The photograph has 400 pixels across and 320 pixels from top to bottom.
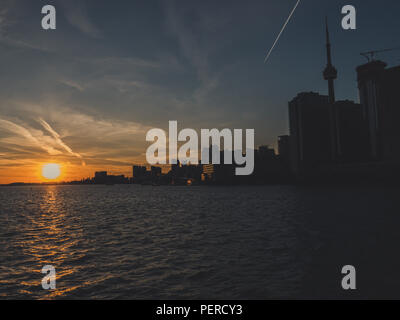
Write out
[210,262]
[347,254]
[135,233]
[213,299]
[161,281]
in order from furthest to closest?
[135,233] < [347,254] < [210,262] < [161,281] < [213,299]

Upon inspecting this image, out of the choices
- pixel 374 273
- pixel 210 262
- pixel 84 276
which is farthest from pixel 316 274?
pixel 84 276

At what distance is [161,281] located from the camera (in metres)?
20.2

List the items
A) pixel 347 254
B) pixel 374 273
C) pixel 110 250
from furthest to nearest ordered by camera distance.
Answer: pixel 110 250 < pixel 347 254 < pixel 374 273

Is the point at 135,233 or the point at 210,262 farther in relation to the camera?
the point at 135,233

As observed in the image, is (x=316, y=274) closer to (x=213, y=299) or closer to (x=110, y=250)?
(x=213, y=299)

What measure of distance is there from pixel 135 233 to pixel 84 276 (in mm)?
19633
